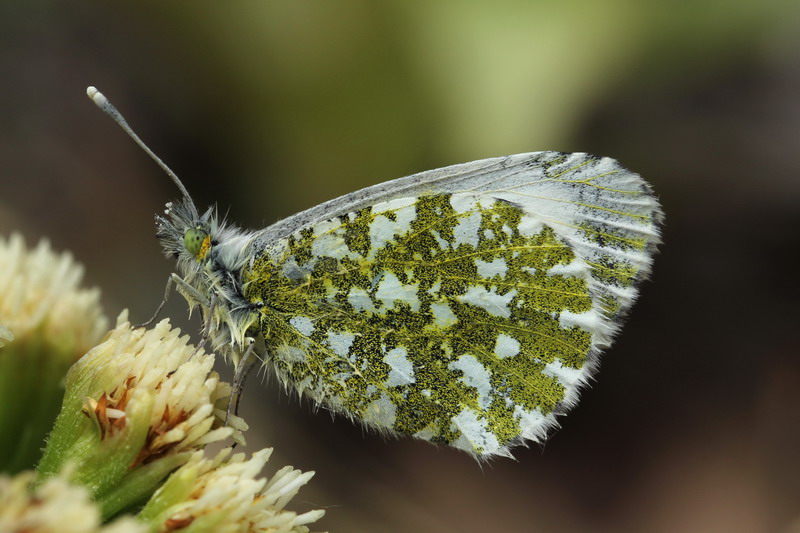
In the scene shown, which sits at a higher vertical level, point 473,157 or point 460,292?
point 473,157

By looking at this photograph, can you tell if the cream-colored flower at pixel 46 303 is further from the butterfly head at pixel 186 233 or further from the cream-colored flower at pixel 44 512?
the cream-colored flower at pixel 44 512

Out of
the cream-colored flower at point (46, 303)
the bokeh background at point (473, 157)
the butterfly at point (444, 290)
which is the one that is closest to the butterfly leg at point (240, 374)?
the butterfly at point (444, 290)

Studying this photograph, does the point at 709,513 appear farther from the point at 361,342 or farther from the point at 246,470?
the point at 246,470

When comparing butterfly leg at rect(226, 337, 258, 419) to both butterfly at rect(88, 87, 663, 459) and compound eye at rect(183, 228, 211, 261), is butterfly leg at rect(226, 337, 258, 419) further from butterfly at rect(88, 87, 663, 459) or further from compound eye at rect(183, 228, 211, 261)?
compound eye at rect(183, 228, 211, 261)

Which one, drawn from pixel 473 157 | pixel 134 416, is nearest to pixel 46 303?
pixel 134 416

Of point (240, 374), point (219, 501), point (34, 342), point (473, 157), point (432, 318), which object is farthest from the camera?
point (473, 157)

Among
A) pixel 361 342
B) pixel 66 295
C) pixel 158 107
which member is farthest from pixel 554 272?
pixel 158 107

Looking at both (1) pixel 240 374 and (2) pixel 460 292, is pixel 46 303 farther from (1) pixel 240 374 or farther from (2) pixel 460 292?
(2) pixel 460 292

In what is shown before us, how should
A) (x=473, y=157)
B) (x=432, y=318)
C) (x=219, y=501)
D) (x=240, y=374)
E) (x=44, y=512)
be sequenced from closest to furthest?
(x=44, y=512) < (x=219, y=501) < (x=240, y=374) < (x=432, y=318) < (x=473, y=157)
